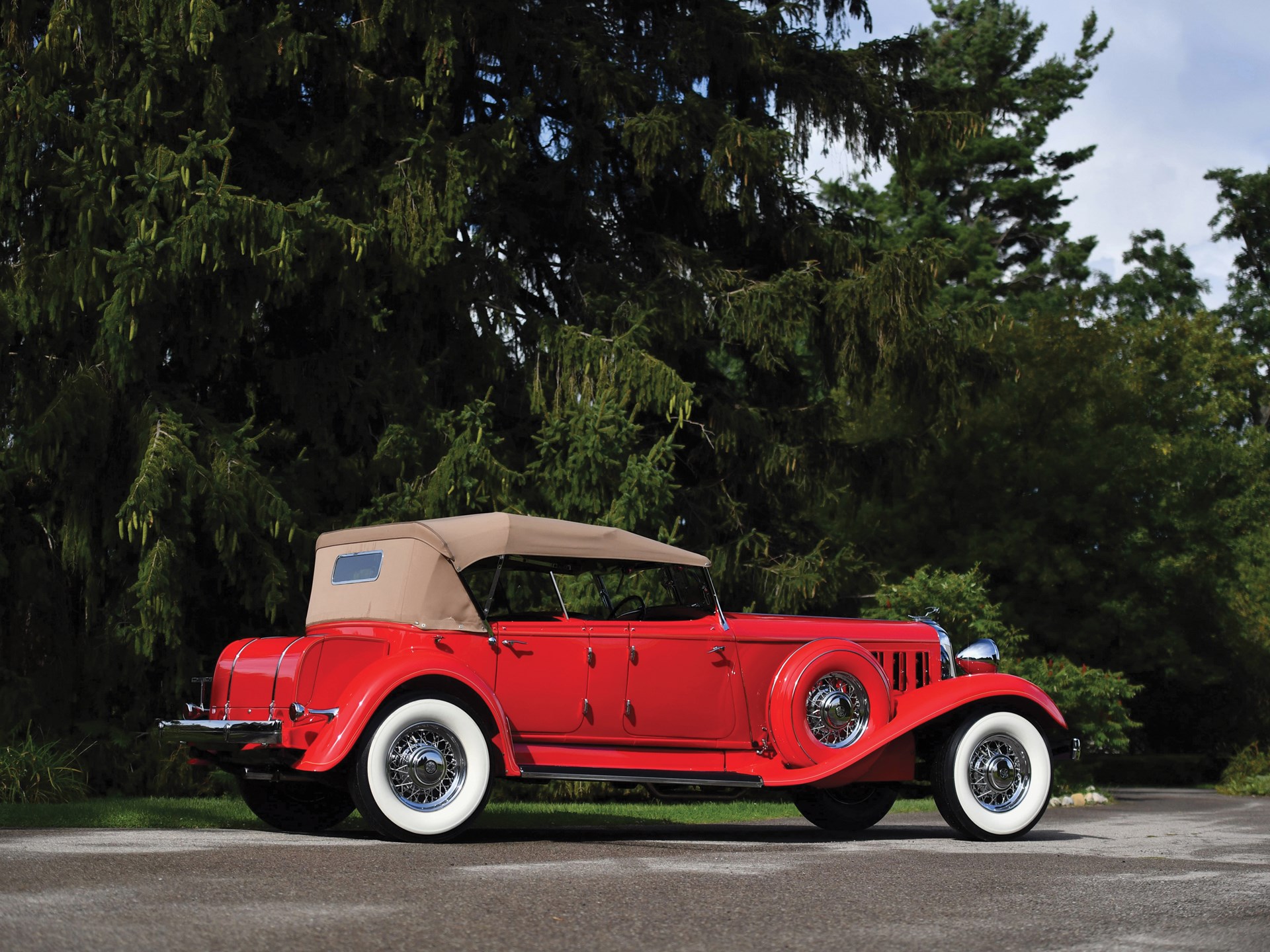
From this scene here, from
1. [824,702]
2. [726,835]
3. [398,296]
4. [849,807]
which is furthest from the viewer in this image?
[398,296]

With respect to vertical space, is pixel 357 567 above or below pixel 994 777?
above

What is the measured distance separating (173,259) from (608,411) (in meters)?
4.93

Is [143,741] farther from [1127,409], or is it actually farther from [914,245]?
[1127,409]

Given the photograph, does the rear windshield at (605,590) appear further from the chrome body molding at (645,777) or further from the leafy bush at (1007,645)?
the leafy bush at (1007,645)

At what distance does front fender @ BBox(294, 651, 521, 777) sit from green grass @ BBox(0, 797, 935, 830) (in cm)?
209

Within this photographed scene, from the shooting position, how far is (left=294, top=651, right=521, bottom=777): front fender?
8680 millimetres

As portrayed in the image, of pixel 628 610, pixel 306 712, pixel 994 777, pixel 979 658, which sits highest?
pixel 628 610

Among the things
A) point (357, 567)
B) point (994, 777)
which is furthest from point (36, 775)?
point (994, 777)

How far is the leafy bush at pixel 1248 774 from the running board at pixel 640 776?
58.0 feet

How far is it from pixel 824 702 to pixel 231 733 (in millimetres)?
3883

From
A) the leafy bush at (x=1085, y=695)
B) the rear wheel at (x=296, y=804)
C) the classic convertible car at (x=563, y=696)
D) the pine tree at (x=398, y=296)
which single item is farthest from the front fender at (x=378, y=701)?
the leafy bush at (x=1085, y=695)

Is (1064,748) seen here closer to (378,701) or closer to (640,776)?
(640,776)

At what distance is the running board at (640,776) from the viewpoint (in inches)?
369

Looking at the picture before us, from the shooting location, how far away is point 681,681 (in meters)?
9.96
